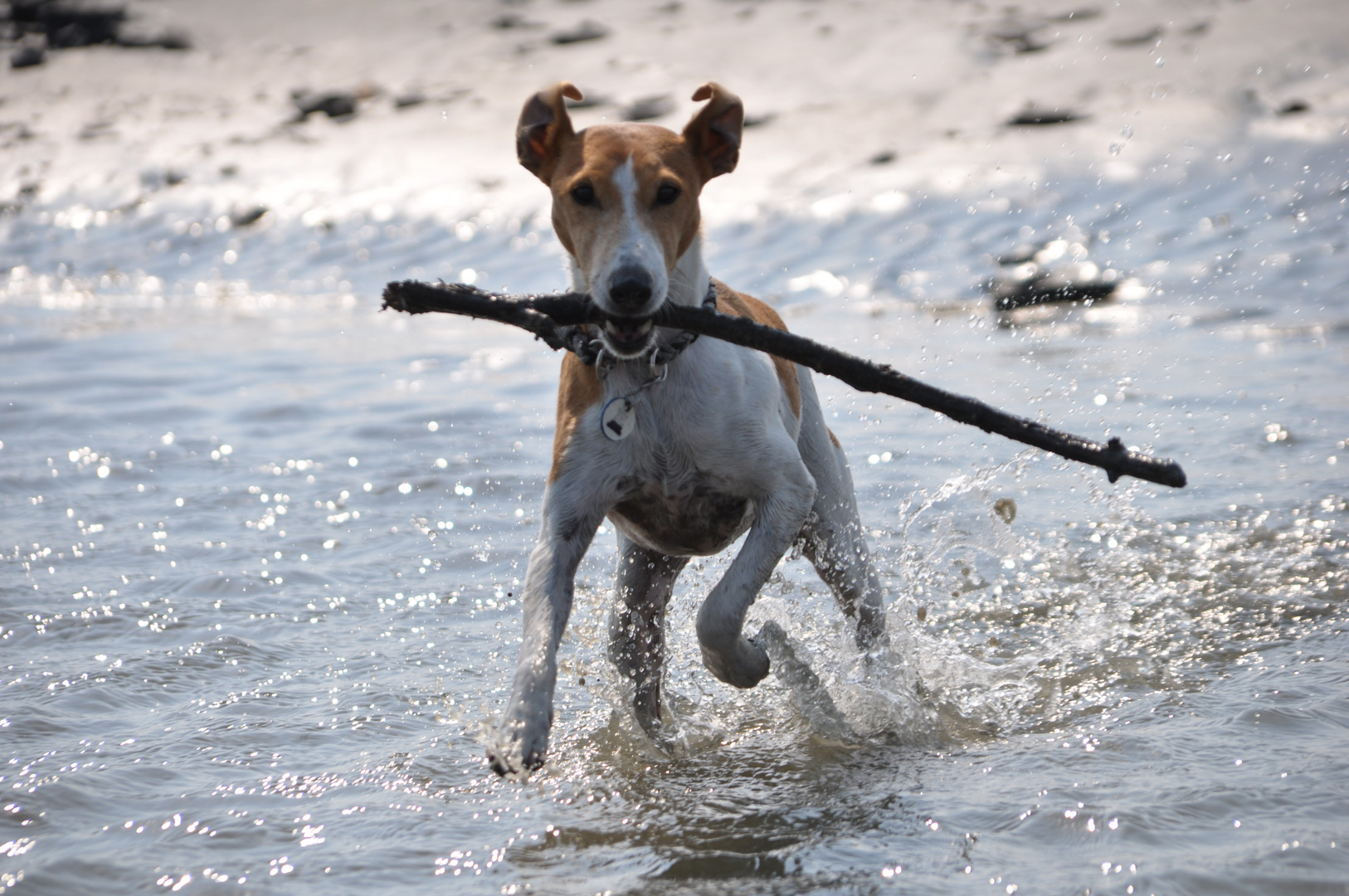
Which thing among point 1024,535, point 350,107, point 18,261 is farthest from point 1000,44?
point 18,261

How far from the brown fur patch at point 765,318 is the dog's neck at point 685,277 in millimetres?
281

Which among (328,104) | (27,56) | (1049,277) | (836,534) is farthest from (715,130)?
(27,56)

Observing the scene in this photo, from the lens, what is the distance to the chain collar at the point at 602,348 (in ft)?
13.2

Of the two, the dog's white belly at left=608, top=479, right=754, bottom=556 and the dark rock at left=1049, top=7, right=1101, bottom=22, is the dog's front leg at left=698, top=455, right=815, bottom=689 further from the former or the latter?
the dark rock at left=1049, top=7, right=1101, bottom=22

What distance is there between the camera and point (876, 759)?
4258 mm

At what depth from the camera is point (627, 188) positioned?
3789 mm

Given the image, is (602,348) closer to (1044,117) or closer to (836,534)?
(836,534)

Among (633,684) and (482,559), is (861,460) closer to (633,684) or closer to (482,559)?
(482,559)

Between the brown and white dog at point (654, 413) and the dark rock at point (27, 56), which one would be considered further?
the dark rock at point (27, 56)

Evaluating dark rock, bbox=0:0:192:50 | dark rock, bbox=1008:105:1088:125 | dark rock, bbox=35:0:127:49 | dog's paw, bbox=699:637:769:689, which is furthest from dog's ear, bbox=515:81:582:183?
dark rock, bbox=35:0:127:49

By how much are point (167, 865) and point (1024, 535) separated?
14.1 feet

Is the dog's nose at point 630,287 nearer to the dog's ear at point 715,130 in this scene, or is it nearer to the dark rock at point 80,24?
the dog's ear at point 715,130

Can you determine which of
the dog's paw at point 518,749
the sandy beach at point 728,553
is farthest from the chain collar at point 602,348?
the sandy beach at point 728,553

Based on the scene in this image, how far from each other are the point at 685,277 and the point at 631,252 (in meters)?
0.47
